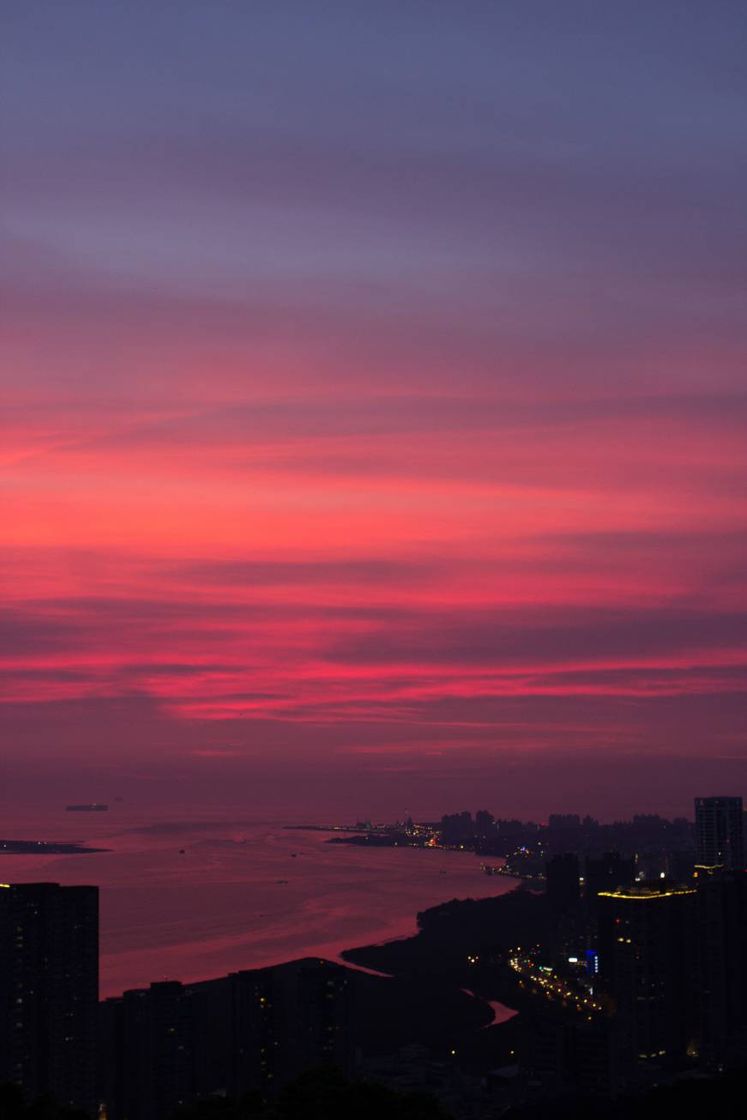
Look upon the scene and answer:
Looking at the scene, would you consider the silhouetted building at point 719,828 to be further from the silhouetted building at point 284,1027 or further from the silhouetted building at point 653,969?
the silhouetted building at point 284,1027

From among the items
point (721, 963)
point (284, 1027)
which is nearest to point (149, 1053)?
point (284, 1027)

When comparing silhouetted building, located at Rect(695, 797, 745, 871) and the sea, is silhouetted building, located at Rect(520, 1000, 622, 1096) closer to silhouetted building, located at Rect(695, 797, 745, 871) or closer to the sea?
the sea

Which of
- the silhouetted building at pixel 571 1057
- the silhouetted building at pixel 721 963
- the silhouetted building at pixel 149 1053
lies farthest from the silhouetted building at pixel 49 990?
the silhouetted building at pixel 721 963

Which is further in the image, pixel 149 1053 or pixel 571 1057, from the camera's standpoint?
pixel 571 1057

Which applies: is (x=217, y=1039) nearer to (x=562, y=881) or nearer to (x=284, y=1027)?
(x=284, y=1027)

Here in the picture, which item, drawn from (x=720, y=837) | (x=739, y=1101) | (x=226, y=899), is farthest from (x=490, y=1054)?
(x=226, y=899)

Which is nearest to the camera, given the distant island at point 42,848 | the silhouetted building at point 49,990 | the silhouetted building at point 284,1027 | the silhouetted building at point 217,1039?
the silhouetted building at point 49,990

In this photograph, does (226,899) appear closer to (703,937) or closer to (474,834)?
(703,937)
